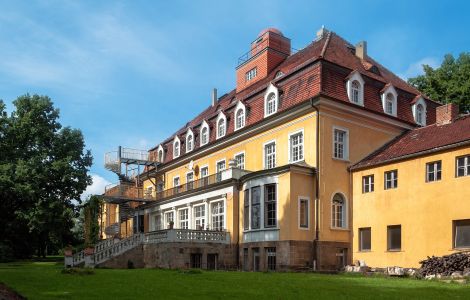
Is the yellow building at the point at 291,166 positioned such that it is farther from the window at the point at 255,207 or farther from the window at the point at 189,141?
the window at the point at 189,141

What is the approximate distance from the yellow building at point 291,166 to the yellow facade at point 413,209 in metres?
1.36

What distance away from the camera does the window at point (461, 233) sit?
22.2 metres

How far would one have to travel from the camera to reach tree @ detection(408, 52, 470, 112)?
3869cm

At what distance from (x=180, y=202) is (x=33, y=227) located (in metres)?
11.3

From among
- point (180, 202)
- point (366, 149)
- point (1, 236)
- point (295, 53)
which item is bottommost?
point (1, 236)

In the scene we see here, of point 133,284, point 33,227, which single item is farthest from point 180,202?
point 133,284

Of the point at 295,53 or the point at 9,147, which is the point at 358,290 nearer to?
the point at 295,53

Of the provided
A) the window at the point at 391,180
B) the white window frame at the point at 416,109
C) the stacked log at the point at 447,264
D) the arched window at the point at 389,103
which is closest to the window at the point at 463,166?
the window at the point at 391,180

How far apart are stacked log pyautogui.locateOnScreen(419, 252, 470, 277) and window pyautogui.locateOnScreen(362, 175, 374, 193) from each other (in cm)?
642

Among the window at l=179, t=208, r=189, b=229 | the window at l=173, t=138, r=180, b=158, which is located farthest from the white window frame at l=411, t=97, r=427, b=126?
the window at l=173, t=138, r=180, b=158

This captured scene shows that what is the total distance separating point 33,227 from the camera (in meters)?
39.4

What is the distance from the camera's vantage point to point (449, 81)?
131 feet

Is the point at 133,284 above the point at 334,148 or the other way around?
the other way around

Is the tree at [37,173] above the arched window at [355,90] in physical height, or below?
below
